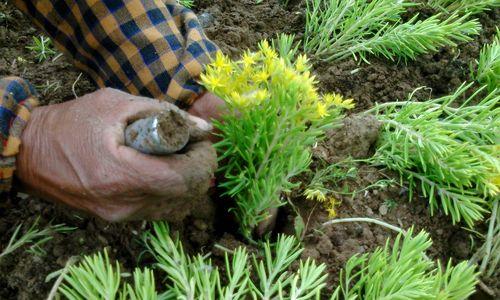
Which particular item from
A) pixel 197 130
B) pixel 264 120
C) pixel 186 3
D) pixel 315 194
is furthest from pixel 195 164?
pixel 186 3

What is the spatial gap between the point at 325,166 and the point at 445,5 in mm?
1191

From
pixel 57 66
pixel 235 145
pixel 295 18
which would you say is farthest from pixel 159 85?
pixel 295 18

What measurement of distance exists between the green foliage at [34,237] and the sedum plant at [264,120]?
481 millimetres

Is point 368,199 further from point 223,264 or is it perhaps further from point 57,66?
point 57,66

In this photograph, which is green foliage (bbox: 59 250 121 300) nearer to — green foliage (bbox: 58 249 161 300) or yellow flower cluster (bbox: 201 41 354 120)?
green foliage (bbox: 58 249 161 300)

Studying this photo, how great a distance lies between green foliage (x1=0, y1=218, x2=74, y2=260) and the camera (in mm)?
1188

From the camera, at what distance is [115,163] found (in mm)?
1000

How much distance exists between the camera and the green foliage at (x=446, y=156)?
1.41 m

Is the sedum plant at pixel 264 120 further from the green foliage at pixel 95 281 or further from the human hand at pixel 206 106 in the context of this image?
the green foliage at pixel 95 281

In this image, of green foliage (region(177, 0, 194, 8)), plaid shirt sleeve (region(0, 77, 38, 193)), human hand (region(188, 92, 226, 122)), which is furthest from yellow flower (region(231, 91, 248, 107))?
green foliage (region(177, 0, 194, 8))

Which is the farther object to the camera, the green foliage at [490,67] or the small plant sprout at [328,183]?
the green foliage at [490,67]

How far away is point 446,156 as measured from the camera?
1422 millimetres

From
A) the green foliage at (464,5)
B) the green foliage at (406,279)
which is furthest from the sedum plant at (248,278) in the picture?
the green foliage at (464,5)

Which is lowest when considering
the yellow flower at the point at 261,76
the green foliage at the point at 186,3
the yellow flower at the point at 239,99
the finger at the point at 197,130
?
the green foliage at the point at 186,3
